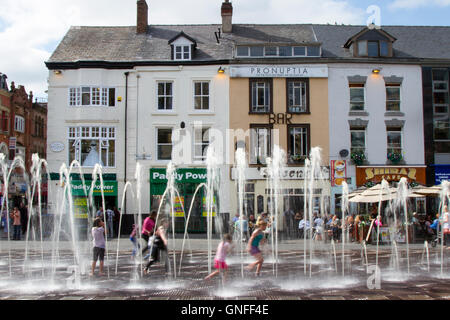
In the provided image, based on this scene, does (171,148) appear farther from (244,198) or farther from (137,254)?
(137,254)

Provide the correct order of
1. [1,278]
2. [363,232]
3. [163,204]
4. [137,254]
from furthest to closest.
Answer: [163,204], [363,232], [137,254], [1,278]

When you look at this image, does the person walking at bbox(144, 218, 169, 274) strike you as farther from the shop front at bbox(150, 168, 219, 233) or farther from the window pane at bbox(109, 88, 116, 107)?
the window pane at bbox(109, 88, 116, 107)

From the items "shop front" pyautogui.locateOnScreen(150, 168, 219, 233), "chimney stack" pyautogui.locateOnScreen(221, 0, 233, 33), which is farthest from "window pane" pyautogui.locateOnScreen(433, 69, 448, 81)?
"shop front" pyautogui.locateOnScreen(150, 168, 219, 233)

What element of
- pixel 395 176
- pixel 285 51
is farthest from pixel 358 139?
pixel 285 51

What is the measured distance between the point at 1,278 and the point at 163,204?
1765 cm

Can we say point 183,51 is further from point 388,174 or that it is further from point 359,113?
point 388,174

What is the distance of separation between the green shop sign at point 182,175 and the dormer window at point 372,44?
13.1 metres

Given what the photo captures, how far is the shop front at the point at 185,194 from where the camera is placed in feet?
93.4

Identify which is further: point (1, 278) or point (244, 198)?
point (244, 198)

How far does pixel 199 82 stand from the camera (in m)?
29.4

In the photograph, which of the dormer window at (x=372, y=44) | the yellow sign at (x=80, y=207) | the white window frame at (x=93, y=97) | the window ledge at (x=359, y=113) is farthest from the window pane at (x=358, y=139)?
the yellow sign at (x=80, y=207)

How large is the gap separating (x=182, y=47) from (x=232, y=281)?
2086 centimetres

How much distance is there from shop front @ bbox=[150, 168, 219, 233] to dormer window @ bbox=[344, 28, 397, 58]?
1318cm

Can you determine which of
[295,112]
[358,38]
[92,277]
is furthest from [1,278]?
[358,38]
